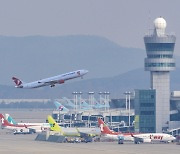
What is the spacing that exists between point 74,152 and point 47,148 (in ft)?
34.0

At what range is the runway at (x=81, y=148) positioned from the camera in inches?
6570

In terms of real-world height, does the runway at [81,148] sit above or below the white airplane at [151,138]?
below

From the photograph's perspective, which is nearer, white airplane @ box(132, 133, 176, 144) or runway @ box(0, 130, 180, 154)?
runway @ box(0, 130, 180, 154)

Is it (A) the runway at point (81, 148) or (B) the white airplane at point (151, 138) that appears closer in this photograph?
(A) the runway at point (81, 148)

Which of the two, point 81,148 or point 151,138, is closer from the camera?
point 81,148

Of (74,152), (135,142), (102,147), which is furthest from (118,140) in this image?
(74,152)

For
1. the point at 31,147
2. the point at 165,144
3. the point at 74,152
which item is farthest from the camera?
the point at 165,144

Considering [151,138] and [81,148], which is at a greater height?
[151,138]

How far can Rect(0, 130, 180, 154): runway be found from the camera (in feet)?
547

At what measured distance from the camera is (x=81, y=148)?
177625 mm

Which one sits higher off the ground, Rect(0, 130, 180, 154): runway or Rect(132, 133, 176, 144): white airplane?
Rect(132, 133, 176, 144): white airplane

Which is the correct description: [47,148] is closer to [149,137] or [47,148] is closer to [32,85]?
[32,85]

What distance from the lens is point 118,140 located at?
198m

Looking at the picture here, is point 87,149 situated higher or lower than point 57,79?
→ lower
